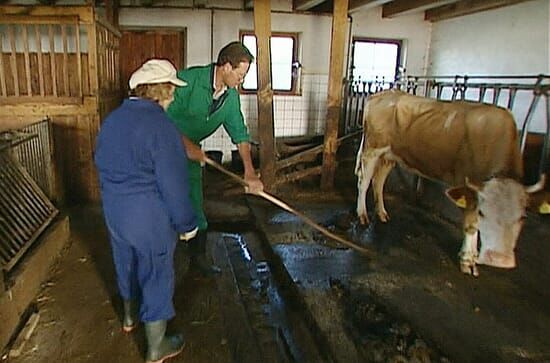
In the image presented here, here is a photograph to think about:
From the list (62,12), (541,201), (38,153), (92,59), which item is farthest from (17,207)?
(541,201)

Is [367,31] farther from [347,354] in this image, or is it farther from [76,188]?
[347,354]

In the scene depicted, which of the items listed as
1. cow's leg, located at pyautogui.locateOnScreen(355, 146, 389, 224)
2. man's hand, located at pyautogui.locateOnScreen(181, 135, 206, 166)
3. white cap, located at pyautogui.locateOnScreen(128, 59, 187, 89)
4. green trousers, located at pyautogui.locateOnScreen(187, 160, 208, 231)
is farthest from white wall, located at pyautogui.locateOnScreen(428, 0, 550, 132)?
white cap, located at pyautogui.locateOnScreen(128, 59, 187, 89)

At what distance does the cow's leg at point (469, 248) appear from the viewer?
120 inches

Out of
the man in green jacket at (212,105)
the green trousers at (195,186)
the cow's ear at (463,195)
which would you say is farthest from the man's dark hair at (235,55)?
the cow's ear at (463,195)

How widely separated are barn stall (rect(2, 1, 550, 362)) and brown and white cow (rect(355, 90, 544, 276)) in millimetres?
295

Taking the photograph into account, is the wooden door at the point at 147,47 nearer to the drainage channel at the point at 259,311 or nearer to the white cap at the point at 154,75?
the drainage channel at the point at 259,311

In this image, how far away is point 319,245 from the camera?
351 cm

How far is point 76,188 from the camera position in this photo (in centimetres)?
435

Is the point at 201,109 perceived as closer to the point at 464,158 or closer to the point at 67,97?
the point at 464,158

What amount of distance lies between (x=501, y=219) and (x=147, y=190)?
207cm

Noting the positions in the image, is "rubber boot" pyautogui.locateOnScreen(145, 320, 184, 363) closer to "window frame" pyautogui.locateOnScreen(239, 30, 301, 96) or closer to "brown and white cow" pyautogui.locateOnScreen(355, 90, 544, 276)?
"brown and white cow" pyautogui.locateOnScreen(355, 90, 544, 276)

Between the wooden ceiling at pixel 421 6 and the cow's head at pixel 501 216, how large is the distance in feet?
10.3

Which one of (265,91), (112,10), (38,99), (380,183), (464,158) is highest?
(112,10)

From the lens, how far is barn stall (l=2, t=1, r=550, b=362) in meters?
2.29
